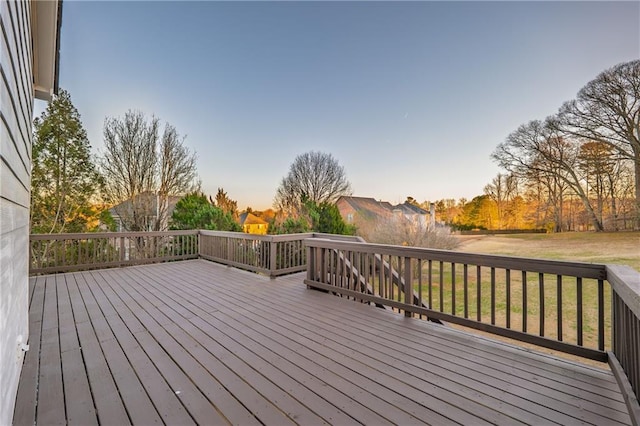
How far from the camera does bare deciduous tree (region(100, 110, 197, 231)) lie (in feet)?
31.4

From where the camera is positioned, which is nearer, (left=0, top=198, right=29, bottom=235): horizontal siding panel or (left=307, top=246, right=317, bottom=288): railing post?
(left=0, top=198, right=29, bottom=235): horizontal siding panel

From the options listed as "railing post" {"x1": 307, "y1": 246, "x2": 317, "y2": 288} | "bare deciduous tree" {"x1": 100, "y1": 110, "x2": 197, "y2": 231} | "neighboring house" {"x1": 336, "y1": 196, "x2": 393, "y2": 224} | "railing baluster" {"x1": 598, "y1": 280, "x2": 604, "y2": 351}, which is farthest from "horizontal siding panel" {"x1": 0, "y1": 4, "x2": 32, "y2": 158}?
"neighboring house" {"x1": 336, "y1": 196, "x2": 393, "y2": 224}

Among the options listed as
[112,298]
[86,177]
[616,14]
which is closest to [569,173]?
[616,14]

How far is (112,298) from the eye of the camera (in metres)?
3.95

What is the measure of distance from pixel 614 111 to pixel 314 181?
14.0 meters

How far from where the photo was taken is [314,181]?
743 inches

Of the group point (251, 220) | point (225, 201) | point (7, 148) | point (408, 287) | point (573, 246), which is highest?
point (225, 201)

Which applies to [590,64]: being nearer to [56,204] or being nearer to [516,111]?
[516,111]

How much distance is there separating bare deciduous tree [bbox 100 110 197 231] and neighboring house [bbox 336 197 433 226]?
7.14m

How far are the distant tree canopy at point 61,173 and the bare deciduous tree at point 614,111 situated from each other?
53.0ft

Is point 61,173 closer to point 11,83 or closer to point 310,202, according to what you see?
point 310,202

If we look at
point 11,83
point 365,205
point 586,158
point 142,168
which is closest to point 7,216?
point 11,83

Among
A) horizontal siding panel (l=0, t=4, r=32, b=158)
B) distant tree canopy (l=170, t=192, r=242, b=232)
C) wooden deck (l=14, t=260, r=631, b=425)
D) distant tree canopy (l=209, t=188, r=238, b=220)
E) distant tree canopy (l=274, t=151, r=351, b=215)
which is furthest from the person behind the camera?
Result: distant tree canopy (l=274, t=151, r=351, b=215)

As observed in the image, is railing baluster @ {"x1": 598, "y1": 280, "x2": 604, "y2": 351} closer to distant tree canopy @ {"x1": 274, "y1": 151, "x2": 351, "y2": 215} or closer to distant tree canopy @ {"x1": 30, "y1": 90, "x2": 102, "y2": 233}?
distant tree canopy @ {"x1": 30, "y1": 90, "x2": 102, "y2": 233}
